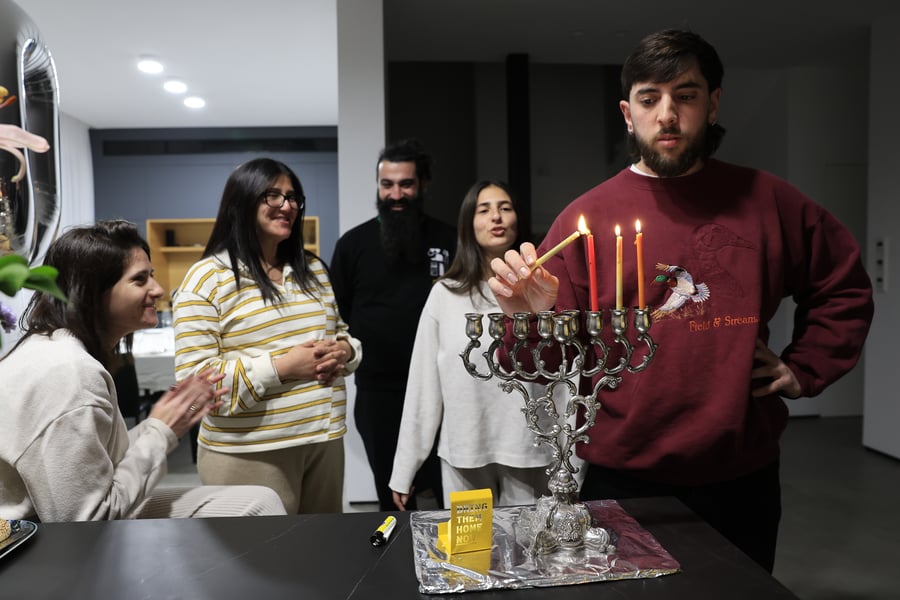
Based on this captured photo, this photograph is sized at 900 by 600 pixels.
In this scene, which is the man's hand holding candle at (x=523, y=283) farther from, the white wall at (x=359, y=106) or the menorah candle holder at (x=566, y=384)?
the white wall at (x=359, y=106)

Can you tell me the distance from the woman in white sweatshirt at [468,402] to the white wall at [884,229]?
11.1 ft

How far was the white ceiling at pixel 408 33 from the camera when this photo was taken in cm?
398

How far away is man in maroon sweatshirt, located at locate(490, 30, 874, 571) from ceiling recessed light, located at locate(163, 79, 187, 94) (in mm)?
5219

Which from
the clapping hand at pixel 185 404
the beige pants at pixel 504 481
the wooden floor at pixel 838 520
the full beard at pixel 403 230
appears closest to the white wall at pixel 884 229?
the wooden floor at pixel 838 520

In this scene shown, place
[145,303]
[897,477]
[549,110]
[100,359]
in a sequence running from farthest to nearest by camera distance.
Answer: [549,110]
[897,477]
[145,303]
[100,359]

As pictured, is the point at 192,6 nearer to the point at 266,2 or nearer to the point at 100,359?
the point at 266,2

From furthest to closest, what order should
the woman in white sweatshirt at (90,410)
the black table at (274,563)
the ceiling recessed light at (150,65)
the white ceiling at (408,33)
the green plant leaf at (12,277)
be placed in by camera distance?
1. the ceiling recessed light at (150,65)
2. the white ceiling at (408,33)
3. the woman in white sweatshirt at (90,410)
4. the black table at (274,563)
5. the green plant leaf at (12,277)

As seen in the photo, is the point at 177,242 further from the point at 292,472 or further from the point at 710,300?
the point at 710,300

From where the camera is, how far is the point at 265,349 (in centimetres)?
181

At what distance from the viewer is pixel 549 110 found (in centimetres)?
511

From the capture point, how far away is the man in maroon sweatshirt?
1.18 m

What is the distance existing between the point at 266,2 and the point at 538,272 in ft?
11.7

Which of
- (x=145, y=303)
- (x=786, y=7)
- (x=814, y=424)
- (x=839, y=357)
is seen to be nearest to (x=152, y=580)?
(x=145, y=303)

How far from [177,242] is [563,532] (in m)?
7.54
